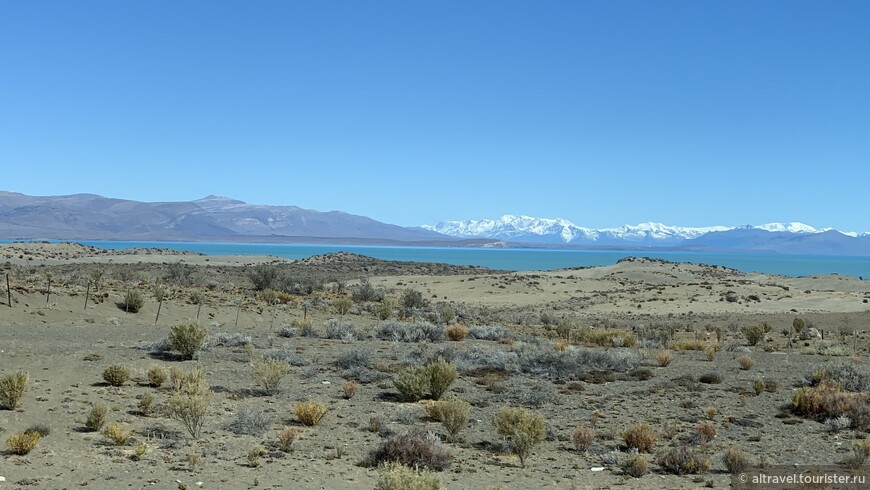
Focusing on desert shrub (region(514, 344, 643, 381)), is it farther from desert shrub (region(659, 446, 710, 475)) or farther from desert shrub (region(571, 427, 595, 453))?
desert shrub (region(659, 446, 710, 475))

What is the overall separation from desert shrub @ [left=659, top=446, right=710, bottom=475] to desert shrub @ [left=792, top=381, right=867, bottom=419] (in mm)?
4549

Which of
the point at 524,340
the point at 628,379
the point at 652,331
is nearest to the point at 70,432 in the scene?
the point at 628,379

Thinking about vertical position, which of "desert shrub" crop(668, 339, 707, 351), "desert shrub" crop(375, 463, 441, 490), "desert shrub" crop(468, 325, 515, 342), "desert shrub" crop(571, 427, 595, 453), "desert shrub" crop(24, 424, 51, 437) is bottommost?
"desert shrub" crop(468, 325, 515, 342)

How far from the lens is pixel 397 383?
54.7 ft

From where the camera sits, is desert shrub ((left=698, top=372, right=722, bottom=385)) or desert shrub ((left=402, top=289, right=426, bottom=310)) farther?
desert shrub ((left=402, top=289, right=426, bottom=310))

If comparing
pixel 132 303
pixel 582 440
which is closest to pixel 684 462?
pixel 582 440

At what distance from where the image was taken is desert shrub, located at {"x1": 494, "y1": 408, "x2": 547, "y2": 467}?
11719 millimetres

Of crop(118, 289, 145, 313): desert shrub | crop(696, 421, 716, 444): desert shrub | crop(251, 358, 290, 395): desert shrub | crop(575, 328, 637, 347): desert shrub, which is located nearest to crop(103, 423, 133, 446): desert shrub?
crop(251, 358, 290, 395): desert shrub

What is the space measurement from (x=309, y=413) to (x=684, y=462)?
6769mm

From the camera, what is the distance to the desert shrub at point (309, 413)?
1373 cm

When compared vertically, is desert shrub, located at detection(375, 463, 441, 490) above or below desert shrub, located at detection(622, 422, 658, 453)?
above

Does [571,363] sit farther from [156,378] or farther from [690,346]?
[156,378]

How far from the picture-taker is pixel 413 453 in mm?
11141

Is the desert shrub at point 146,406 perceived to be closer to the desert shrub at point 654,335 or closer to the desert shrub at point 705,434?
the desert shrub at point 705,434
